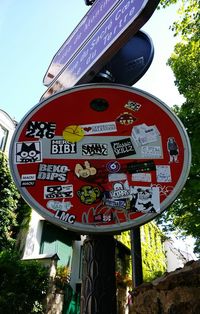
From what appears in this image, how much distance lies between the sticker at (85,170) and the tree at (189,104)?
7.90m

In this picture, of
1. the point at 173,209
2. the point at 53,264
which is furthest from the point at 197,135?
the point at 53,264

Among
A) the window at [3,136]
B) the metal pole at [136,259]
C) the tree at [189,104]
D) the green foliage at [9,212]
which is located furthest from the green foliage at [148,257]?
the metal pole at [136,259]

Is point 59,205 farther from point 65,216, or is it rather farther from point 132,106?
point 132,106

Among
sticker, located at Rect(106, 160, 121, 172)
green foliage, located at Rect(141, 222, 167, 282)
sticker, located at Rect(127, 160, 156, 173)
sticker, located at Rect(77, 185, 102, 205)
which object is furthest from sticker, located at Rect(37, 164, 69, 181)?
green foliage, located at Rect(141, 222, 167, 282)

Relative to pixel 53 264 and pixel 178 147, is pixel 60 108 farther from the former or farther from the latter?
pixel 53 264

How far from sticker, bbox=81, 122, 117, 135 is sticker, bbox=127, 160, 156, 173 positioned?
0.23 metres

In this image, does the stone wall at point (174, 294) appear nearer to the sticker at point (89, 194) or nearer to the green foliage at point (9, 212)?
the sticker at point (89, 194)

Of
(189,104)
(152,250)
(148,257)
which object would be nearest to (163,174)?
(189,104)

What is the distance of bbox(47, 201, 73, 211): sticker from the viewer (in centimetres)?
152

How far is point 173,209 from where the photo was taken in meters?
11.0

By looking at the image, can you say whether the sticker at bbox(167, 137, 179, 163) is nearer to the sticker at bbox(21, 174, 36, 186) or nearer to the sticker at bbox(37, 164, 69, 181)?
the sticker at bbox(37, 164, 69, 181)

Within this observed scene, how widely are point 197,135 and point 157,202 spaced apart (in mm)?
8477

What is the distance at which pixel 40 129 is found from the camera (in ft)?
5.80

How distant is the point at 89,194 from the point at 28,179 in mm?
300
